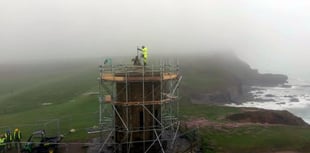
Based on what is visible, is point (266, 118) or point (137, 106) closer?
point (137, 106)

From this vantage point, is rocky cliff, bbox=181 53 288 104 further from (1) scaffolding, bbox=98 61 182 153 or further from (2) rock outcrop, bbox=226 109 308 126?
(1) scaffolding, bbox=98 61 182 153

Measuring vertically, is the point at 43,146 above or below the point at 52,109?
above

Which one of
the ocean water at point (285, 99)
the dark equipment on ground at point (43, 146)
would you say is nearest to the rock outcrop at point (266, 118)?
the ocean water at point (285, 99)

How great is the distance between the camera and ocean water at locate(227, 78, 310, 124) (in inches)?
3993

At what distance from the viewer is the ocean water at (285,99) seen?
101419 mm

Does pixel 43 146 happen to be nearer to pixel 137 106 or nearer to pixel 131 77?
pixel 137 106

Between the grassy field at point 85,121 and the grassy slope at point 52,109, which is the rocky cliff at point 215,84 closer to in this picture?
the grassy field at point 85,121

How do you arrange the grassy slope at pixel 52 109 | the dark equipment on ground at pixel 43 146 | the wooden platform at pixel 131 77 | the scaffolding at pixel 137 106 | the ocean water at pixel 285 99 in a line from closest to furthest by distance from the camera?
1. the wooden platform at pixel 131 77
2. the scaffolding at pixel 137 106
3. the dark equipment on ground at pixel 43 146
4. the grassy slope at pixel 52 109
5. the ocean water at pixel 285 99

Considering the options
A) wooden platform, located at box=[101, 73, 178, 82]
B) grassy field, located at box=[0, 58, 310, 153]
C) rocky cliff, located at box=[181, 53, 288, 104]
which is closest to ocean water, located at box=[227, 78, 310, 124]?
rocky cliff, located at box=[181, 53, 288, 104]

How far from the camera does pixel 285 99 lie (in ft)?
395

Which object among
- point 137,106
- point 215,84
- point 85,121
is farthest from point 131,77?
point 215,84

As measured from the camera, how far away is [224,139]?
4691 cm

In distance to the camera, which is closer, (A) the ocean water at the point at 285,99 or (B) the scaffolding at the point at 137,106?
(B) the scaffolding at the point at 137,106

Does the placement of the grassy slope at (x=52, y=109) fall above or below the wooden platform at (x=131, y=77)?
below
